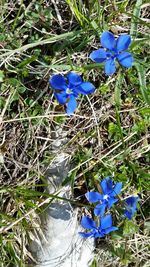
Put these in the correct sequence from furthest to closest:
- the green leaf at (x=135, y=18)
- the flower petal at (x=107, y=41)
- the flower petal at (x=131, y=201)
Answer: the flower petal at (x=131, y=201) < the green leaf at (x=135, y=18) < the flower petal at (x=107, y=41)

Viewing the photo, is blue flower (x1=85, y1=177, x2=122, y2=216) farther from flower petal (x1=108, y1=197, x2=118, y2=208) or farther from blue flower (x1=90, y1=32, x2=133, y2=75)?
blue flower (x1=90, y1=32, x2=133, y2=75)

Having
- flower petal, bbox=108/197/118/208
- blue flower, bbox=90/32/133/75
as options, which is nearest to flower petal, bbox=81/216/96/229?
flower petal, bbox=108/197/118/208

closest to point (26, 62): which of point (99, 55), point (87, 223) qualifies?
point (99, 55)

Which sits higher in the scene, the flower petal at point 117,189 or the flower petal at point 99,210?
the flower petal at point 117,189

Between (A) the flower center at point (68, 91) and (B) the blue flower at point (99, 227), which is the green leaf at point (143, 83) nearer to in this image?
(A) the flower center at point (68, 91)

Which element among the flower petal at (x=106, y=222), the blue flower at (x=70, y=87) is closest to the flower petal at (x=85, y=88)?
the blue flower at (x=70, y=87)

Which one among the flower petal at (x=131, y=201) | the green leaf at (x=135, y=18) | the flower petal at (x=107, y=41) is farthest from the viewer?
the flower petal at (x=131, y=201)
